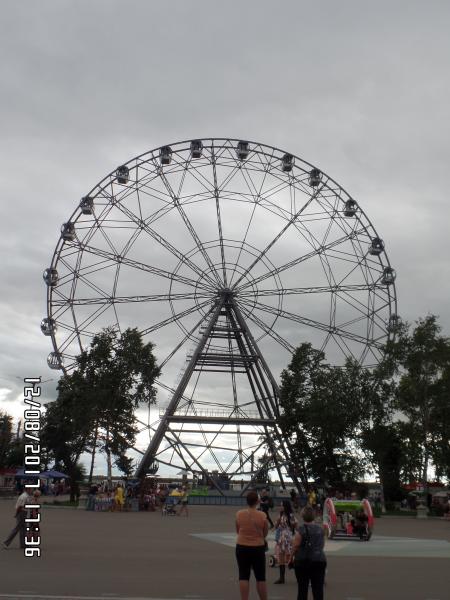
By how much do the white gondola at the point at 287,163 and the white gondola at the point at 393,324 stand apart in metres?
10.1

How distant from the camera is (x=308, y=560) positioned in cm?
892

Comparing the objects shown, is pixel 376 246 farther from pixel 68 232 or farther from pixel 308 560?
pixel 308 560

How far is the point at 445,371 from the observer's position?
139 feet

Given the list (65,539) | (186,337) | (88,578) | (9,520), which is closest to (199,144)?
(186,337)

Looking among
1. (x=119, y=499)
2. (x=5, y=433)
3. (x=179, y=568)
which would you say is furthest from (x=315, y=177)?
(x=5, y=433)

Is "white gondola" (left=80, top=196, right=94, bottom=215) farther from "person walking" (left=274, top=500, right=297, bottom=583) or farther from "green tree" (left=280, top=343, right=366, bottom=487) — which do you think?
"person walking" (left=274, top=500, right=297, bottom=583)

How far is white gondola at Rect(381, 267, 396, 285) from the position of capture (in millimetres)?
44188

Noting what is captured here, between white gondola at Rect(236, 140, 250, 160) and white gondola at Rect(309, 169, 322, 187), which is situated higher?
white gondola at Rect(236, 140, 250, 160)

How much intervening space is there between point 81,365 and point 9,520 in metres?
18.7

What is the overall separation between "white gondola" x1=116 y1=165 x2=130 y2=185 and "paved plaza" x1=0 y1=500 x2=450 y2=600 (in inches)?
998

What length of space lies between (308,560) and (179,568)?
434cm

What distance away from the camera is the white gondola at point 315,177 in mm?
44844

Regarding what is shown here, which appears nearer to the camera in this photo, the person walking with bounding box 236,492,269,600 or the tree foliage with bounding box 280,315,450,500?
the person walking with bounding box 236,492,269,600

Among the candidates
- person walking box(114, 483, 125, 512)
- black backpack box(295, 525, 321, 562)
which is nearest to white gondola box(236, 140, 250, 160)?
person walking box(114, 483, 125, 512)
